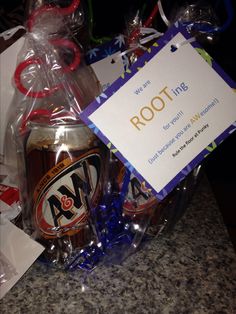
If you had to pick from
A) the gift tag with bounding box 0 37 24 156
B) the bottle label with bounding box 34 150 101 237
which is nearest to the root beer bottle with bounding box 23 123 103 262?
the bottle label with bounding box 34 150 101 237

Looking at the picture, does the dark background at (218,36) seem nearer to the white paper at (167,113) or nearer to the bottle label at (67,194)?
the white paper at (167,113)

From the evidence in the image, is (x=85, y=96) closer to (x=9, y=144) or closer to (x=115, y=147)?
(x=115, y=147)

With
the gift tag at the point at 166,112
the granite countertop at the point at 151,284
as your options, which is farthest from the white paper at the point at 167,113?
the granite countertop at the point at 151,284

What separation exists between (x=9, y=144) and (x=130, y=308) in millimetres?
359

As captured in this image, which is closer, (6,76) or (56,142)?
(56,142)

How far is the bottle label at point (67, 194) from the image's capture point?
449 mm

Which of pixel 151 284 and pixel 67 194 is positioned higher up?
pixel 67 194

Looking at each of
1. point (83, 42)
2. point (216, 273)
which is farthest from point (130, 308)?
point (83, 42)

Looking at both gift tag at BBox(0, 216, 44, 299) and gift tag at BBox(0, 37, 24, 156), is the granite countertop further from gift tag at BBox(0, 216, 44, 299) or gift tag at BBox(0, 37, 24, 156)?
gift tag at BBox(0, 37, 24, 156)

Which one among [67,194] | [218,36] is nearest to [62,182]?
[67,194]

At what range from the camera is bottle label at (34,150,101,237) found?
449 millimetres

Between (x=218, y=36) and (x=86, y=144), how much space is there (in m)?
0.23

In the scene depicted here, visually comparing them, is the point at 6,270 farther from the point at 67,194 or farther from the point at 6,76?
the point at 6,76

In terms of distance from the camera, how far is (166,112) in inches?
17.1
